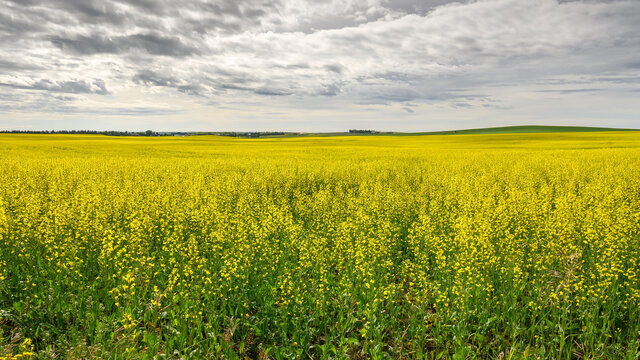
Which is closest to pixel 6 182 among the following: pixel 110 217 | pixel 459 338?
pixel 110 217

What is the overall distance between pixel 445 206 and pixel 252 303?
7.55m

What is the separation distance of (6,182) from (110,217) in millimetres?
7317

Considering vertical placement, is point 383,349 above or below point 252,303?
below

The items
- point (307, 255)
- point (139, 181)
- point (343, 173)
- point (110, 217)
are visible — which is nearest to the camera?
point (307, 255)

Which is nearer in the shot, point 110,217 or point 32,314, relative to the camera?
point 32,314

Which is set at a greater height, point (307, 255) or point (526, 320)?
point (307, 255)

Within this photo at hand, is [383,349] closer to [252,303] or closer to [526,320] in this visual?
[252,303]

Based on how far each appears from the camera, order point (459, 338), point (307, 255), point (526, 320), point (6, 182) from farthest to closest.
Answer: point (6, 182) → point (307, 255) → point (526, 320) → point (459, 338)

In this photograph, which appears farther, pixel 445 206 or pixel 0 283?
pixel 445 206

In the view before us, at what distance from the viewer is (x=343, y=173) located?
1623cm

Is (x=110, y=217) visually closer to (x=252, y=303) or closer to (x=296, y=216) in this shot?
(x=296, y=216)

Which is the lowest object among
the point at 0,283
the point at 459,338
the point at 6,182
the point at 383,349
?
the point at 383,349

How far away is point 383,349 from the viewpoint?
164 inches

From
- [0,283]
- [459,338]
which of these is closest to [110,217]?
[0,283]
